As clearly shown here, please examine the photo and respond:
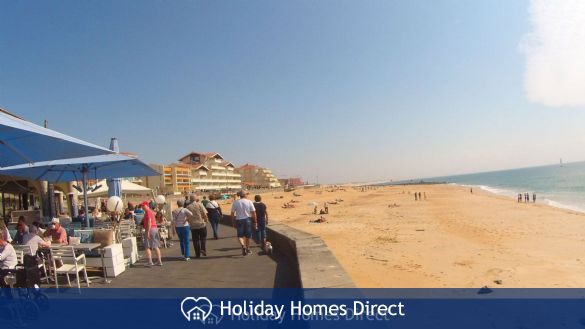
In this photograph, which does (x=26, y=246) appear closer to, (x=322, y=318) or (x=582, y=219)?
(x=322, y=318)

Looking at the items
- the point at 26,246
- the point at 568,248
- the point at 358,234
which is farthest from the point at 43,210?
the point at 568,248

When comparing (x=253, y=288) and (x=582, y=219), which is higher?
(x=253, y=288)

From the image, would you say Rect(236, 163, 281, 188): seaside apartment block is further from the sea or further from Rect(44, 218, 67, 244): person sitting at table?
Rect(44, 218, 67, 244): person sitting at table

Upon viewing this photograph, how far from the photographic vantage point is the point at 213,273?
5.80 m

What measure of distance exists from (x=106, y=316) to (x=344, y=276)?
2.69m

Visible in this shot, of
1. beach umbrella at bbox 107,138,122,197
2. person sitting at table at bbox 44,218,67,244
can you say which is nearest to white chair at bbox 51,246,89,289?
person sitting at table at bbox 44,218,67,244

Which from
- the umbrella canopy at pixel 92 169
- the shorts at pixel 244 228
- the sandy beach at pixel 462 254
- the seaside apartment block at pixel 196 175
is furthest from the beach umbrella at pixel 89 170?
the seaside apartment block at pixel 196 175

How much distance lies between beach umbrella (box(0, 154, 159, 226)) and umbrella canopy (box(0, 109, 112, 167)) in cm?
263

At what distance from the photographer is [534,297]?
6949mm

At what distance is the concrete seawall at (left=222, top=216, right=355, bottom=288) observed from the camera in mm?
3771

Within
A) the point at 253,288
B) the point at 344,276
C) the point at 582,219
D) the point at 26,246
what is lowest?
the point at 582,219

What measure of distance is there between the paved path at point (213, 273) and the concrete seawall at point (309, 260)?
28 centimetres

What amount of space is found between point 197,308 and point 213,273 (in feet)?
5.47

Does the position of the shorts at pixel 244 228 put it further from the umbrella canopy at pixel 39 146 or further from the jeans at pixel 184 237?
the umbrella canopy at pixel 39 146
